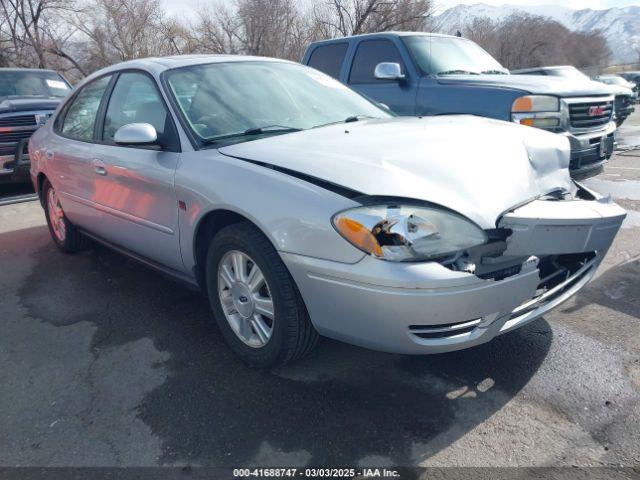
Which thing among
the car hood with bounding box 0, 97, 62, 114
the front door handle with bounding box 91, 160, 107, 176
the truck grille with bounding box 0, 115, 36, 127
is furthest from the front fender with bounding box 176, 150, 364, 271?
the car hood with bounding box 0, 97, 62, 114

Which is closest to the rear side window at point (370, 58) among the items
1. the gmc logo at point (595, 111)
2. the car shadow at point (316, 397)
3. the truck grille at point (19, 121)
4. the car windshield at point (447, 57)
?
the car windshield at point (447, 57)

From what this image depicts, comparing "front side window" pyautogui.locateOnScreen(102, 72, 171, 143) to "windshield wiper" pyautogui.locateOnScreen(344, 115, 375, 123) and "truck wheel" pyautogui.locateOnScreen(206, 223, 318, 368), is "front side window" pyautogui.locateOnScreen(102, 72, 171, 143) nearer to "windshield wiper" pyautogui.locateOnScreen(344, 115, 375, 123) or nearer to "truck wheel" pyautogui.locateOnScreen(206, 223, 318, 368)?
"truck wheel" pyautogui.locateOnScreen(206, 223, 318, 368)

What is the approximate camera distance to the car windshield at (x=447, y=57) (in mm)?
6152

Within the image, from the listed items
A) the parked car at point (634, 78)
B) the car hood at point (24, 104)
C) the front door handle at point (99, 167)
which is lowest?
the parked car at point (634, 78)

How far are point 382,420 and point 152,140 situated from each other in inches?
77.3

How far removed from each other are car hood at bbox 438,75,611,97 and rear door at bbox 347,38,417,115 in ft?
1.36

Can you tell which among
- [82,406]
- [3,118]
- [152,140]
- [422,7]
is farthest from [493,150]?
[422,7]

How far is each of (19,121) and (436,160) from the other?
22.6ft

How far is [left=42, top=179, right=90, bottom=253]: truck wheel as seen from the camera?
187 inches

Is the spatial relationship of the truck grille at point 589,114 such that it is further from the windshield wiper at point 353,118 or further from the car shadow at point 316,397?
the car shadow at point 316,397

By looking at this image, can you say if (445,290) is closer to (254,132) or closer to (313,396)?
(313,396)

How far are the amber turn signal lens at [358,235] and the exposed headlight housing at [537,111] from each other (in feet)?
11.9

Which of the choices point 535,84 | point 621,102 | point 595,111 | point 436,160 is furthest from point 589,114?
point 621,102

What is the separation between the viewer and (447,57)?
20.9 feet
